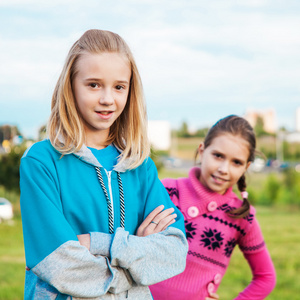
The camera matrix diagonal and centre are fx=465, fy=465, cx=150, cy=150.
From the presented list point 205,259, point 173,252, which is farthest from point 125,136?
point 205,259

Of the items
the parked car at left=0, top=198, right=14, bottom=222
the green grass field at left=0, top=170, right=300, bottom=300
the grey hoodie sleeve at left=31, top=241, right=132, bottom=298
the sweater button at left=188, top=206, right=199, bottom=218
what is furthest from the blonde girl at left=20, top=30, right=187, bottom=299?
the parked car at left=0, top=198, right=14, bottom=222

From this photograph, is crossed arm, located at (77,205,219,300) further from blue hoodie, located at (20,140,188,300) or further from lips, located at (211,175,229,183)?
lips, located at (211,175,229,183)

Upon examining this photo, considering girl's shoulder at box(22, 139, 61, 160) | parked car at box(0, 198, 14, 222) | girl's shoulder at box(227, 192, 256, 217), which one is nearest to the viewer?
girl's shoulder at box(22, 139, 61, 160)

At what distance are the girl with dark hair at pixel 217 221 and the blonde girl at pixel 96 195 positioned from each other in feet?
2.05

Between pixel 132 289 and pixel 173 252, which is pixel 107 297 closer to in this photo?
pixel 132 289

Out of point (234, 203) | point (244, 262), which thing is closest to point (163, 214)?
point (234, 203)

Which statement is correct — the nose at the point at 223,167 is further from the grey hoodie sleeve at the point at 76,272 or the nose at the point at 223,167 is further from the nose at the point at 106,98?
the grey hoodie sleeve at the point at 76,272

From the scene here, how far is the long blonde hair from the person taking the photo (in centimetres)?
198

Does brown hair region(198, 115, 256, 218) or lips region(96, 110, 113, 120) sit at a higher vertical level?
lips region(96, 110, 113, 120)

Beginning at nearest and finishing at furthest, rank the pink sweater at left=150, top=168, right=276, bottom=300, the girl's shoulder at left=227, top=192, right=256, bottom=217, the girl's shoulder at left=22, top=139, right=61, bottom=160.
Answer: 1. the girl's shoulder at left=22, top=139, right=61, bottom=160
2. the pink sweater at left=150, top=168, right=276, bottom=300
3. the girl's shoulder at left=227, top=192, right=256, bottom=217

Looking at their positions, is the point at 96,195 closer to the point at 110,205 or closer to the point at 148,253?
the point at 110,205

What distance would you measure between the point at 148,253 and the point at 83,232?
0.28 m

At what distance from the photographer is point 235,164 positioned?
9.08ft

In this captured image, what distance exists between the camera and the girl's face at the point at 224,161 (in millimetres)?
2740
